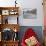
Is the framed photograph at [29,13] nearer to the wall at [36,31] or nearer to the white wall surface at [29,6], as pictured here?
the white wall surface at [29,6]

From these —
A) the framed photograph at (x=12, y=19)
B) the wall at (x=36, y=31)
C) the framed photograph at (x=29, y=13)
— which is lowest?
the wall at (x=36, y=31)

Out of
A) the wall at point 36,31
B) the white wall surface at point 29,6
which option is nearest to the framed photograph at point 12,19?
the white wall surface at point 29,6

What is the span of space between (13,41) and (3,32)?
39cm

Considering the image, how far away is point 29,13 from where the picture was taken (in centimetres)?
471

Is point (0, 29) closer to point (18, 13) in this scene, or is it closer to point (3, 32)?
point (3, 32)

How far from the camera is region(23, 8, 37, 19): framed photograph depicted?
15.4 ft

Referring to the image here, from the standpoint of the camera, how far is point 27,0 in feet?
15.5

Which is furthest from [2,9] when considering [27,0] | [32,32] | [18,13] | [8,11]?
[32,32]

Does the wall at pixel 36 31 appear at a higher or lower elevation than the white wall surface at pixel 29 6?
lower

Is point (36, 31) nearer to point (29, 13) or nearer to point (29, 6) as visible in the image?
point (29, 13)

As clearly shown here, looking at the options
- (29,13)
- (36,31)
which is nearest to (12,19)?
(29,13)

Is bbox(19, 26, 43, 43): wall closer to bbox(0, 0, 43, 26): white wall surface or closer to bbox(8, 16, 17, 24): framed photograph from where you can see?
bbox(0, 0, 43, 26): white wall surface

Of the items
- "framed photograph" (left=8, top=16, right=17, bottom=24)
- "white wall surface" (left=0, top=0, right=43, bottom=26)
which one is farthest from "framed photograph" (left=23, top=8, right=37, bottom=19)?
"framed photograph" (left=8, top=16, right=17, bottom=24)

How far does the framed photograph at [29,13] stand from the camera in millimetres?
4699
